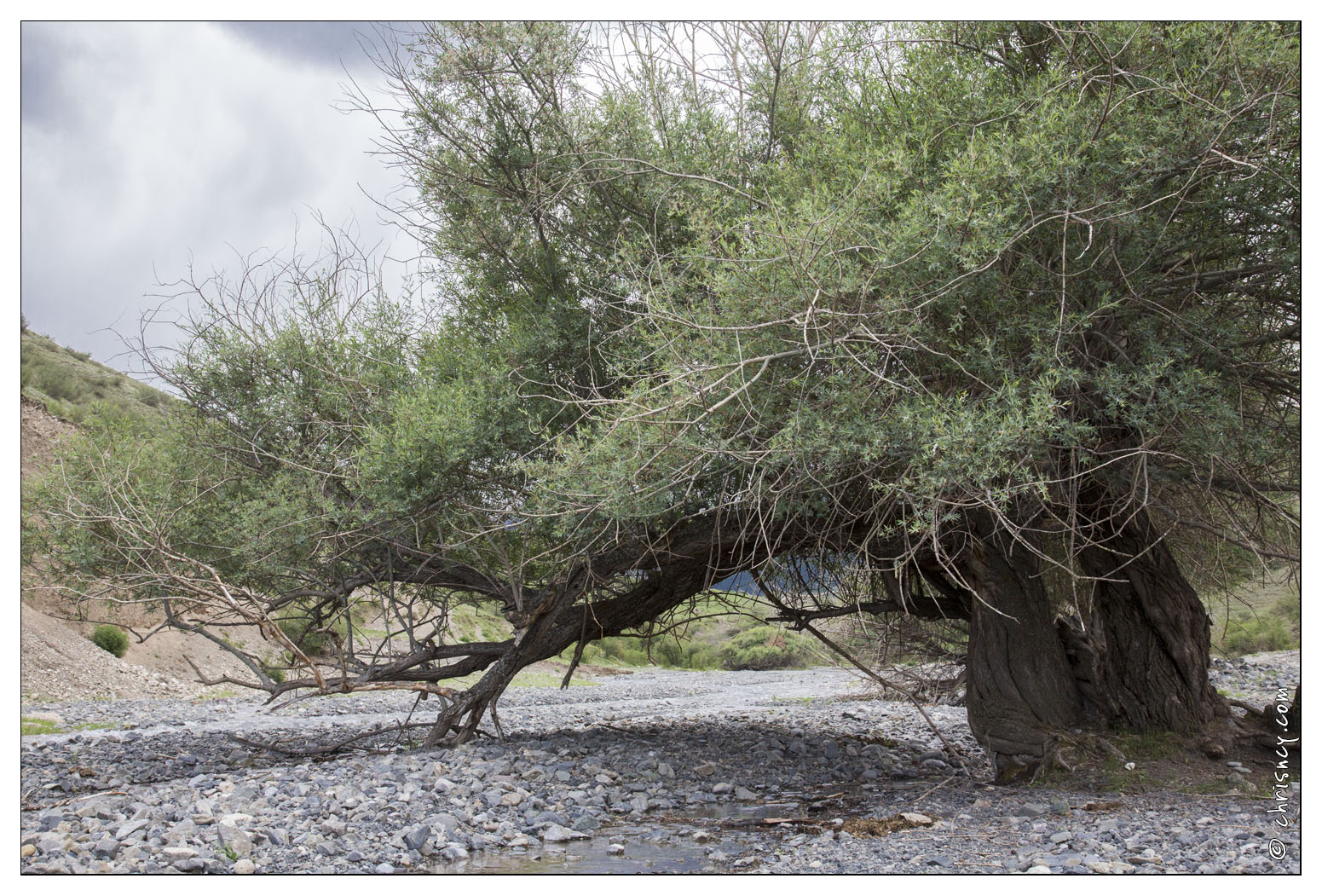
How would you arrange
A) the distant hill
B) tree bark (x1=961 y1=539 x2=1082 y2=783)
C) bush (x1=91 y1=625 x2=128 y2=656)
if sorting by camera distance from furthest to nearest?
bush (x1=91 y1=625 x2=128 y2=656), the distant hill, tree bark (x1=961 y1=539 x2=1082 y2=783)

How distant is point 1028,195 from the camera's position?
17.1ft

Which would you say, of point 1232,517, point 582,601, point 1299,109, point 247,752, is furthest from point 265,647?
point 1299,109

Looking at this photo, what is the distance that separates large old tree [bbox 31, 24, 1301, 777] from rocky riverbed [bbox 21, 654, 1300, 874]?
93 centimetres

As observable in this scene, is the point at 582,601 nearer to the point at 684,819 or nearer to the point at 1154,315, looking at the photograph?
the point at 684,819

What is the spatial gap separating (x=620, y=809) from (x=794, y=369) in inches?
148

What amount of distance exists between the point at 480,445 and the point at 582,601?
2.17 meters

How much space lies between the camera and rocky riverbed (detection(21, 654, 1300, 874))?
479 centimetres

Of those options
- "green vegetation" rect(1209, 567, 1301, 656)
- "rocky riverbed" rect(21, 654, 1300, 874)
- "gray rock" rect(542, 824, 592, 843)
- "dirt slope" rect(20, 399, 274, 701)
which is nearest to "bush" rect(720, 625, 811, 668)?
"dirt slope" rect(20, 399, 274, 701)

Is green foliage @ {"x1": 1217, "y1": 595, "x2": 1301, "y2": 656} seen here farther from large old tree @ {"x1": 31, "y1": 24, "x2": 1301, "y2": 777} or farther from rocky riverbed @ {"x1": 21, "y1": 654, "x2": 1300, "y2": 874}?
rocky riverbed @ {"x1": 21, "y1": 654, "x2": 1300, "y2": 874}

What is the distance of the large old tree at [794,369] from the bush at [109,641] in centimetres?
1230

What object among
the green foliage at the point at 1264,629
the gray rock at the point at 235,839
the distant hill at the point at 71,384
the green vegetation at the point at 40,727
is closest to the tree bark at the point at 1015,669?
the green foliage at the point at 1264,629

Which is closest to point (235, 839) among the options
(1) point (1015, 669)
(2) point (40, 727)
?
(1) point (1015, 669)

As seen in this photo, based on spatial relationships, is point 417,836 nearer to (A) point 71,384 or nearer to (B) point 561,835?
(B) point 561,835

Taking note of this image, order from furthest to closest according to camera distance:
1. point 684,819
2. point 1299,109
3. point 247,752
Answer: point 247,752 → point 684,819 → point 1299,109
